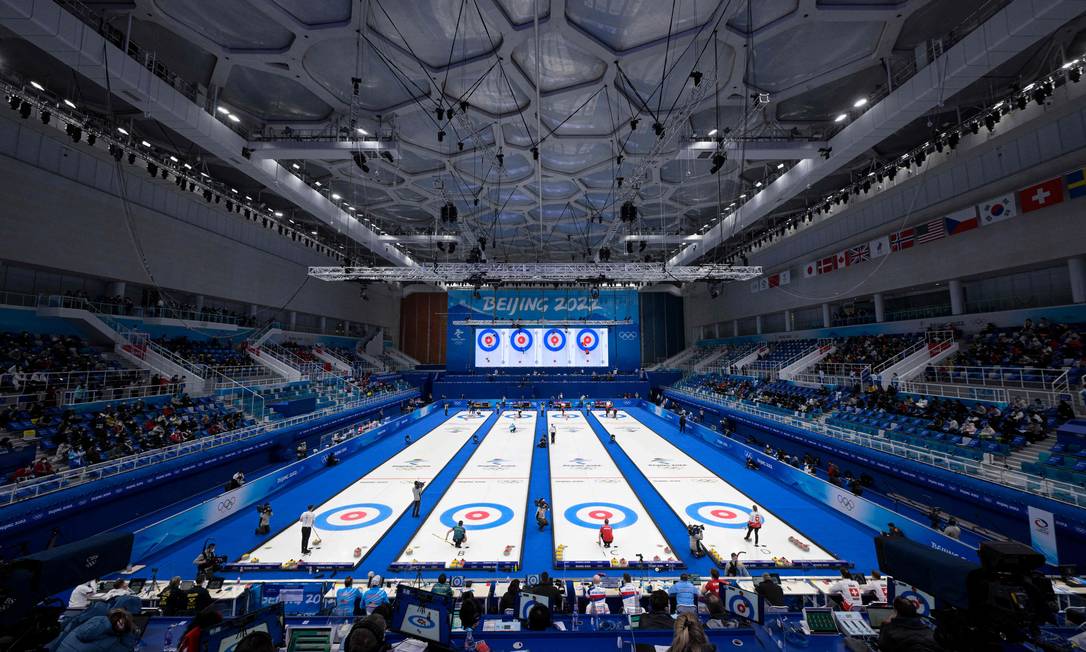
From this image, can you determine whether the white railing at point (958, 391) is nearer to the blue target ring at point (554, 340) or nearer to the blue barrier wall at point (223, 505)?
the blue barrier wall at point (223, 505)

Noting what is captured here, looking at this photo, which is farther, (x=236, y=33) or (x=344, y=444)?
(x=344, y=444)

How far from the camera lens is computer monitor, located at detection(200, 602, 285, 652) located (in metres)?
3.18

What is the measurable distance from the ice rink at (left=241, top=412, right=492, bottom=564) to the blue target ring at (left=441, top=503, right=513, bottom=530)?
4.66ft

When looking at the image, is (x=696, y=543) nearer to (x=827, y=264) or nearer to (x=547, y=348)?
(x=827, y=264)

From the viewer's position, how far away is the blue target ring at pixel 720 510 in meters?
11.0

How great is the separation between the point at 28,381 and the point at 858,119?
91.6 ft

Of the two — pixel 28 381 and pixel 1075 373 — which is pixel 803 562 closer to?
pixel 1075 373

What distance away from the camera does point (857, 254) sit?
23.3 meters

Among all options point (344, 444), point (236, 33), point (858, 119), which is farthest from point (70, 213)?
point (858, 119)

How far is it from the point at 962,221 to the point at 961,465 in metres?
12.9

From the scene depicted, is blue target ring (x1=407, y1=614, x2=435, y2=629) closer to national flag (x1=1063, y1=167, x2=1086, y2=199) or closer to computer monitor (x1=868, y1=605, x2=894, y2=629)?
computer monitor (x1=868, y1=605, x2=894, y2=629)

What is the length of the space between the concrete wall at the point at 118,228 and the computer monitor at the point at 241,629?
43.6 feet

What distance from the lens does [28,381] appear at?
13062 millimetres

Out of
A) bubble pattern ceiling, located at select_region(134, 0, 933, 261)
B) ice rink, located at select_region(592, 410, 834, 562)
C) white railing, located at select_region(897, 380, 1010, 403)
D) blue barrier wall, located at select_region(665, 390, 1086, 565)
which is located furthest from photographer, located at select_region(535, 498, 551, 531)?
white railing, located at select_region(897, 380, 1010, 403)
